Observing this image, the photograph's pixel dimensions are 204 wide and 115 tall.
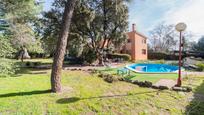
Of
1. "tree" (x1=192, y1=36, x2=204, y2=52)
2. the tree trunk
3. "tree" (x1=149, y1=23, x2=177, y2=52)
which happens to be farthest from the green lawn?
"tree" (x1=149, y1=23, x2=177, y2=52)

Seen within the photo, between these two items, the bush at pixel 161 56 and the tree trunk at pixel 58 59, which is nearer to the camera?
the tree trunk at pixel 58 59

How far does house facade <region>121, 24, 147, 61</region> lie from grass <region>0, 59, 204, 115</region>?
26986 mm

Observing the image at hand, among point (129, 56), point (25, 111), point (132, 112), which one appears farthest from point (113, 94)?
point (129, 56)

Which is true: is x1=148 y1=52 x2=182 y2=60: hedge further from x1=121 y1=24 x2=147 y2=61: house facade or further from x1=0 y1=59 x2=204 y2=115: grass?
x1=0 y1=59 x2=204 y2=115: grass

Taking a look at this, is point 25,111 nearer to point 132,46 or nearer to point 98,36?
point 98,36

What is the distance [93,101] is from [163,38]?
177 ft

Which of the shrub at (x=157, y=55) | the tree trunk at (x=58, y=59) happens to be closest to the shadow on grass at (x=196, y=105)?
the tree trunk at (x=58, y=59)

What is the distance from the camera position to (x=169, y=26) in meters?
57.6

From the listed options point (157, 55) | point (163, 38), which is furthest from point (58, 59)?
point (163, 38)

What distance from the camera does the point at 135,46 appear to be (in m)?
37.9

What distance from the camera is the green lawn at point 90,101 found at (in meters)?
7.94

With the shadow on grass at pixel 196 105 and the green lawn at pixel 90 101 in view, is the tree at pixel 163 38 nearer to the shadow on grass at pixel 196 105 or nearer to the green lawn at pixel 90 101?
the shadow on grass at pixel 196 105

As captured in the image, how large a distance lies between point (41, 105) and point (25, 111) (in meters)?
0.66

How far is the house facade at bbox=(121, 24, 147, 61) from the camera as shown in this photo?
37.6 meters
